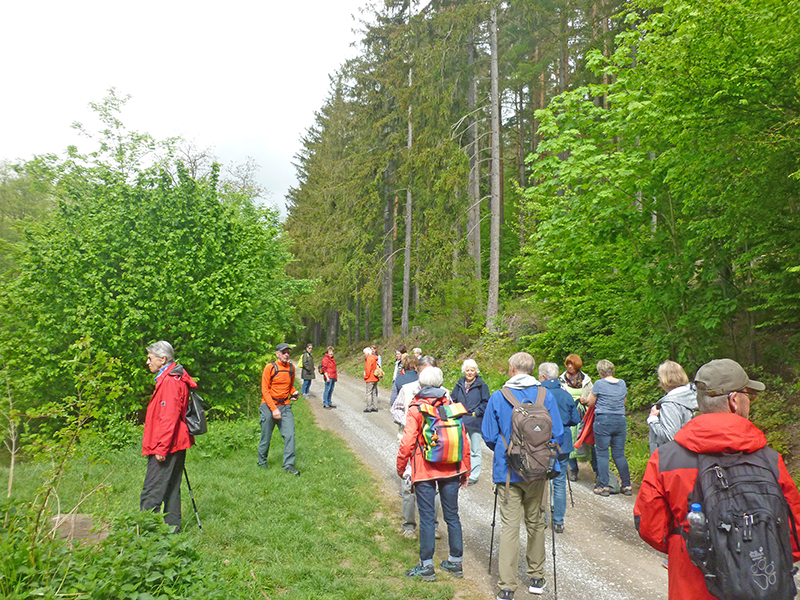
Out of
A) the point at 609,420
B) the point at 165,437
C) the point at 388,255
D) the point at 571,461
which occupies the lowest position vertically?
the point at 571,461

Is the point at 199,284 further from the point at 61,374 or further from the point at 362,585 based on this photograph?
the point at 362,585

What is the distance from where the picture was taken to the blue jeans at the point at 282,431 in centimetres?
791

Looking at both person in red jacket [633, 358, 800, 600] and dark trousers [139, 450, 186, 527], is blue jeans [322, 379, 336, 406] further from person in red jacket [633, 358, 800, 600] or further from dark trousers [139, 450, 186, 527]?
person in red jacket [633, 358, 800, 600]

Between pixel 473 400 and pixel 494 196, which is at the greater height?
pixel 494 196

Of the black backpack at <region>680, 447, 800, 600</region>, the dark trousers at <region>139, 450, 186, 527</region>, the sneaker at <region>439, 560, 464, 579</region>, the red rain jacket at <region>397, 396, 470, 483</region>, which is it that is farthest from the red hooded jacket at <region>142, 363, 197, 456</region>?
the black backpack at <region>680, 447, 800, 600</region>

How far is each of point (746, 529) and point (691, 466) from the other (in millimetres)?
334

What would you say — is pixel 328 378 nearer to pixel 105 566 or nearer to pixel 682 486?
pixel 105 566

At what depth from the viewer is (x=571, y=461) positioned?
25.7 ft

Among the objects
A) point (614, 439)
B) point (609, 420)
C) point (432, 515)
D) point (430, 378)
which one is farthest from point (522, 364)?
point (614, 439)

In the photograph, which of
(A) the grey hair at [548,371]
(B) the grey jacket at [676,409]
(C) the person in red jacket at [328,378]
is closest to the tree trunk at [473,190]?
(C) the person in red jacket at [328,378]

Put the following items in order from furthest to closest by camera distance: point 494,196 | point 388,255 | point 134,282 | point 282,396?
point 388,255
point 494,196
point 134,282
point 282,396

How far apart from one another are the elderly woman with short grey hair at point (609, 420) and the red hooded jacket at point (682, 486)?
14.8ft

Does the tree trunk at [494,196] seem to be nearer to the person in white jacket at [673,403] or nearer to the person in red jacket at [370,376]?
the person in red jacket at [370,376]

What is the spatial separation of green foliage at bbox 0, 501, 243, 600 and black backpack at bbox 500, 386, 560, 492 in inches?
99.9
